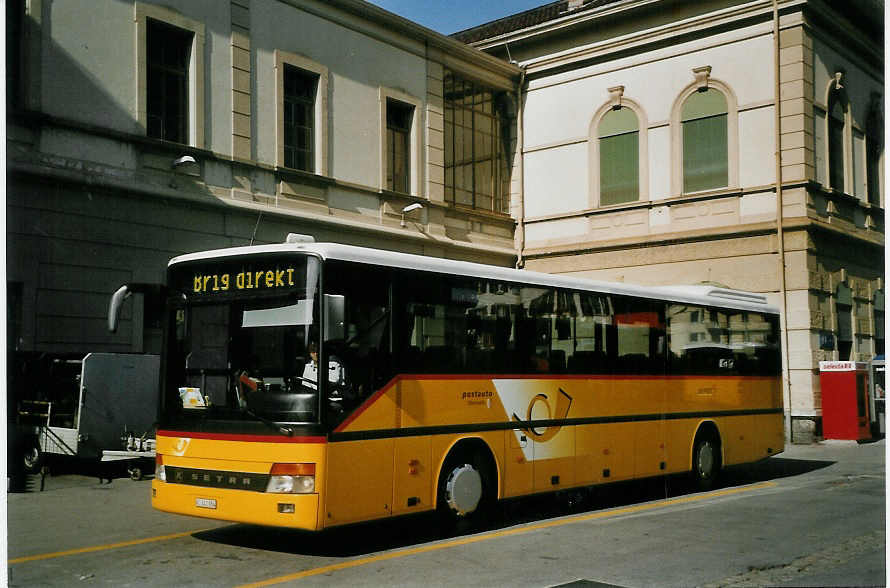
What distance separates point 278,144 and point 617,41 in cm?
987

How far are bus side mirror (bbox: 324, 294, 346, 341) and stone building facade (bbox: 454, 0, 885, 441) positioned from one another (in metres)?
16.3

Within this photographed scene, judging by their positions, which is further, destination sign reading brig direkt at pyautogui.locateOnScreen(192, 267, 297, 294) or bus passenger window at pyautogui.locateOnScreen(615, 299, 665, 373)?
bus passenger window at pyautogui.locateOnScreen(615, 299, 665, 373)

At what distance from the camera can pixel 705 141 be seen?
2450 centimetres

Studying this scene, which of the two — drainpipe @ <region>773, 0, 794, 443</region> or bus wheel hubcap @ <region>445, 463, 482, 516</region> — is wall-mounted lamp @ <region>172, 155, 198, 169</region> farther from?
drainpipe @ <region>773, 0, 794, 443</region>

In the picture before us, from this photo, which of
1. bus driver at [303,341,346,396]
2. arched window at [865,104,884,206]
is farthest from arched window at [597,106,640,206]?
bus driver at [303,341,346,396]

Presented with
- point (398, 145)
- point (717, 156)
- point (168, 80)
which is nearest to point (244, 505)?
point (168, 80)

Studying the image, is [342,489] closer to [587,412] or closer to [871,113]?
[587,412]

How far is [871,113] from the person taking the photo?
24312mm

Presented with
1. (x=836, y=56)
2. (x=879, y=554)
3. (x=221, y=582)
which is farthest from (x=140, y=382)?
(x=836, y=56)

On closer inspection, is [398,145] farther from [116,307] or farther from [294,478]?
[294,478]

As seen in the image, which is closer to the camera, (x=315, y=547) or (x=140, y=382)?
(x=315, y=547)

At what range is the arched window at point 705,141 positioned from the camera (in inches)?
954

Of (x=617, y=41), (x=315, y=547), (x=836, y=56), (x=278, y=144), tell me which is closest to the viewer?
(x=315, y=547)

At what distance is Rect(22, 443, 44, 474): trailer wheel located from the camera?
1527 centimetres
